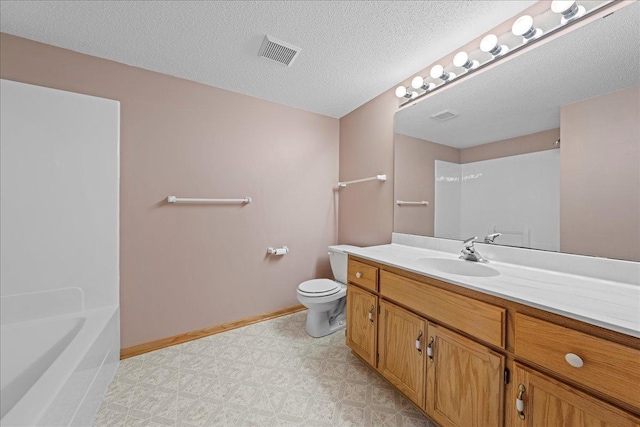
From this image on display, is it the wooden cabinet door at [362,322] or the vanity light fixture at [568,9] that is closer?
the vanity light fixture at [568,9]

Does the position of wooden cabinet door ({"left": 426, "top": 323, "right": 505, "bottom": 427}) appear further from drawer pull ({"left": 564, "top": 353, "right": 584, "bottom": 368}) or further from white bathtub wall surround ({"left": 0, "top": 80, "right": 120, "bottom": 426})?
white bathtub wall surround ({"left": 0, "top": 80, "right": 120, "bottom": 426})

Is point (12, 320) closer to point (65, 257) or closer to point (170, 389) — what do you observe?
point (65, 257)

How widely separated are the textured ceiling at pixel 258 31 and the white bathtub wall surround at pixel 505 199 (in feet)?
2.64

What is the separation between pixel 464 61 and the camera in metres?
1.49

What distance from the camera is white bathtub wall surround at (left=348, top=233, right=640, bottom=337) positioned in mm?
717

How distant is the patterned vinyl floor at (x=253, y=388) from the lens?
127cm

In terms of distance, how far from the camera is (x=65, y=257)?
1.52m

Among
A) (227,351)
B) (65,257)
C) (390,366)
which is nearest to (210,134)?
(65,257)

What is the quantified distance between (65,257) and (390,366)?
6.91ft

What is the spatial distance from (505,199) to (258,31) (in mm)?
1788

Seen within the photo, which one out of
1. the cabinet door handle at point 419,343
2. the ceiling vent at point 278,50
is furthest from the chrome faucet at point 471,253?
the ceiling vent at point 278,50

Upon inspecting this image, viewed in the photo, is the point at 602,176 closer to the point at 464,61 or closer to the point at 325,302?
the point at 464,61

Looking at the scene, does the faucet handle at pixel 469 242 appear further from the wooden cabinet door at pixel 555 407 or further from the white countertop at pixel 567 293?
the wooden cabinet door at pixel 555 407

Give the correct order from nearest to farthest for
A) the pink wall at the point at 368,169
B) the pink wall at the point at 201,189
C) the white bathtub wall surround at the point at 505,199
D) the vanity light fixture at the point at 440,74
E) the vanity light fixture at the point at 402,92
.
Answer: the white bathtub wall surround at the point at 505,199
the vanity light fixture at the point at 440,74
the pink wall at the point at 201,189
the vanity light fixture at the point at 402,92
the pink wall at the point at 368,169
